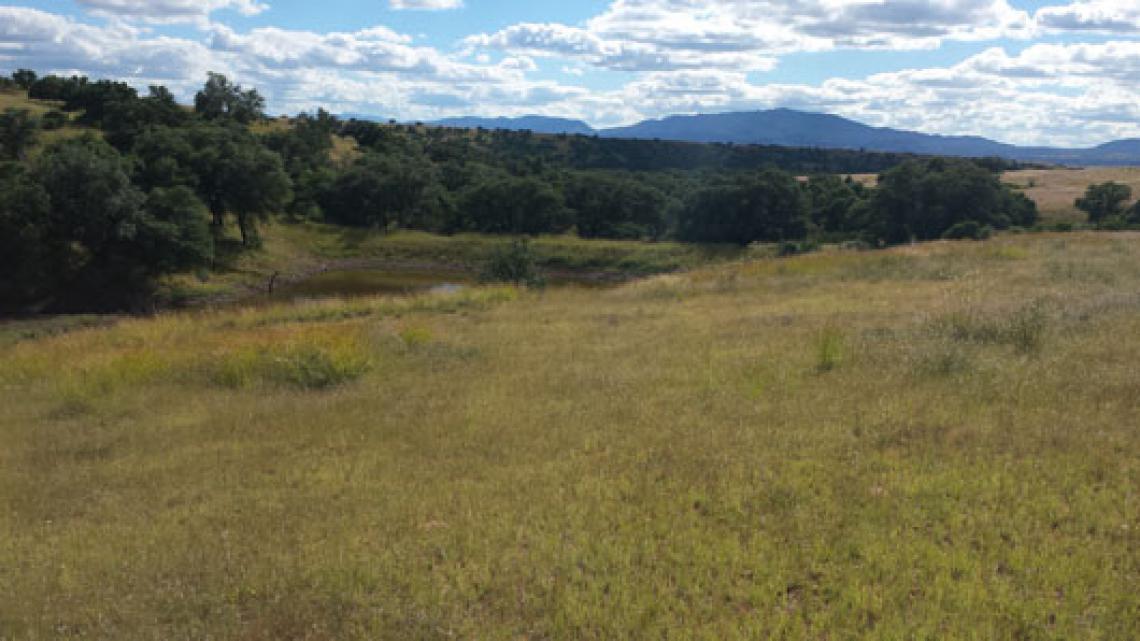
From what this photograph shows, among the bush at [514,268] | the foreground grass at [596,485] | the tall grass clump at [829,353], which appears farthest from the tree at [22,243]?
the tall grass clump at [829,353]

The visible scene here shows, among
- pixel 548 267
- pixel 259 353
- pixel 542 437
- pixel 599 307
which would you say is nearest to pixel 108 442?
pixel 259 353

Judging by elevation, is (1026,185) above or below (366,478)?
above

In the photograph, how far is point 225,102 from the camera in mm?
107375

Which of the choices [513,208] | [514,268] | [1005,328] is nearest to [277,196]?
[513,208]

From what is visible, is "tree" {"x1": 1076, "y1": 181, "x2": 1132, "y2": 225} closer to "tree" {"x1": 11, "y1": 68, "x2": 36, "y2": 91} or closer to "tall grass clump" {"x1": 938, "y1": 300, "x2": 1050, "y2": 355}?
"tall grass clump" {"x1": 938, "y1": 300, "x2": 1050, "y2": 355}

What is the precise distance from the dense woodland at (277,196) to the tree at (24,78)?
1.26 feet

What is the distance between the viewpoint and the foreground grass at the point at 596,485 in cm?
539

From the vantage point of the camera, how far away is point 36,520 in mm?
7414

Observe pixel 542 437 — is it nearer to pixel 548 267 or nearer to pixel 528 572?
pixel 528 572

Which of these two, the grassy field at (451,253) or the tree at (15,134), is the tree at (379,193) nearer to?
the grassy field at (451,253)

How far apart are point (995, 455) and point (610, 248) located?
72.7 metres

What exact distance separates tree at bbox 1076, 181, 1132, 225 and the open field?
803mm

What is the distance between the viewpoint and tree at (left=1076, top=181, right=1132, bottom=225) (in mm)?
79750

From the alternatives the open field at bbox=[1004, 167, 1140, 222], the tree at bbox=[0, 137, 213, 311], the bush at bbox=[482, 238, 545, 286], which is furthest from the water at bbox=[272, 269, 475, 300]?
the open field at bbox=[1004, 167, 1140, 222]
